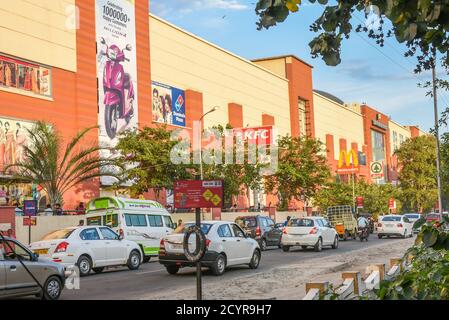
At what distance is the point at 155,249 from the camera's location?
84.5 ft

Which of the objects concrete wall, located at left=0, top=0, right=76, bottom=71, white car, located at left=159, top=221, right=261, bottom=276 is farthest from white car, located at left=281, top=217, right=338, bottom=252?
concrete wall, located at left=0, top=0, right=76, bottom=71

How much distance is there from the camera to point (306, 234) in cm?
2836

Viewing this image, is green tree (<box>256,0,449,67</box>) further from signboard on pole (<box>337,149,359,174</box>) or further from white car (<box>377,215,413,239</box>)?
signboard on pole (<box>337,149,359,174</box>)

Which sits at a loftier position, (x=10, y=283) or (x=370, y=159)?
(x=370, y=159)

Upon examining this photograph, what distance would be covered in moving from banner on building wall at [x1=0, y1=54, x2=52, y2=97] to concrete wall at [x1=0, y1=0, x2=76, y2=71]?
0.43 m

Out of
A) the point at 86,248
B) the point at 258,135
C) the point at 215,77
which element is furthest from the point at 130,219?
the point at 215,77

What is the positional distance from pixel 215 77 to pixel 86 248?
40.8 metres

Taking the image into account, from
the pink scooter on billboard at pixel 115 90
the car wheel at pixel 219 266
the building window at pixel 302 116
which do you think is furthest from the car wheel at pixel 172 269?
the building window at pixel 302 116

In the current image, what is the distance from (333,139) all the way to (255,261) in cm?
6907

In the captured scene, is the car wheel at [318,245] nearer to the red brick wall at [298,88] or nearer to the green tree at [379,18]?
the green tree at [379,18]
